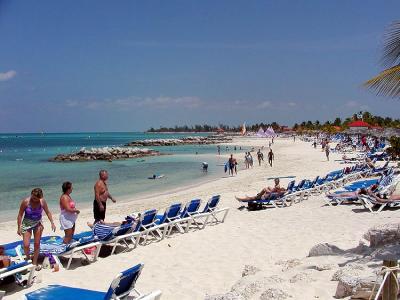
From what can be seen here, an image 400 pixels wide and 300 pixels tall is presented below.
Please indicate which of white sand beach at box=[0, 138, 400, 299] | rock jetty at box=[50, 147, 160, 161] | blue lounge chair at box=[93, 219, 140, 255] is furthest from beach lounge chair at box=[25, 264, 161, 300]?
rock jetty at box=[50, 147, 160, 161]

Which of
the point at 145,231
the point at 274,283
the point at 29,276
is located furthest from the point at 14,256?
the point at 274,283

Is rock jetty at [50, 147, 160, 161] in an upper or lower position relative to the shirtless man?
lower

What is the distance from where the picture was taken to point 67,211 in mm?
6934

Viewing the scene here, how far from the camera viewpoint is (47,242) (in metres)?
7.12

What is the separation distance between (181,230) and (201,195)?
26.3 feet

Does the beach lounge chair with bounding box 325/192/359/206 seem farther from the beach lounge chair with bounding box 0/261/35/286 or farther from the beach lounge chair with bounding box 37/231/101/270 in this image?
the beach lounge chair with bounding box 0/261/35/286

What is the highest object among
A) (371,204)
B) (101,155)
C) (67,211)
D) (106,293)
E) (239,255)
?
(67,211)

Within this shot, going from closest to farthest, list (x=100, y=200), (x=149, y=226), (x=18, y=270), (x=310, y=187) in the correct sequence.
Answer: (x=18, y=270), (x=100, y=200), (x=149, y=226), (x=310, y=187)

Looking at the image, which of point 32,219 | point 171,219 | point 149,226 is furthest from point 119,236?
point 171,219

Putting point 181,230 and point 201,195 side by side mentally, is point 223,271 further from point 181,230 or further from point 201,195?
point 201,195

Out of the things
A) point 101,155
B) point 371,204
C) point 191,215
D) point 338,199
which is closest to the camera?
point 191,215

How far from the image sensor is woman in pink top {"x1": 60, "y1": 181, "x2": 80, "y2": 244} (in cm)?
684

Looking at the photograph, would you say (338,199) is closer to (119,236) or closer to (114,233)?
(119,236)

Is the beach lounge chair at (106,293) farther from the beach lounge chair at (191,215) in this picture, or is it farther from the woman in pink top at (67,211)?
the beach lounge chair at (191,215)
